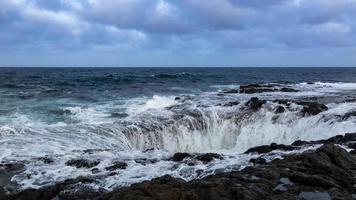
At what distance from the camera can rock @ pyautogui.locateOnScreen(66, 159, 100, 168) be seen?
10750mm

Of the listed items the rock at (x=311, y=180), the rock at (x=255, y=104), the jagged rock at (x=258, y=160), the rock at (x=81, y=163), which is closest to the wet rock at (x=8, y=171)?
the rock at (x=81, y=163)

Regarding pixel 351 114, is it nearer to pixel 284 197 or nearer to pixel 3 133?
pixel 284 197

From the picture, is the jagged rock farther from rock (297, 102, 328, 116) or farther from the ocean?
rock (297, 102, 328, 116)

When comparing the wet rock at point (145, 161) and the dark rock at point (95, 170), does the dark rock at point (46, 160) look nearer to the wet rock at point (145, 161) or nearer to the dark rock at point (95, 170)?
the dark rock at point (95, 170)

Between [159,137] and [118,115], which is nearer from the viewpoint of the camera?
[159,137]

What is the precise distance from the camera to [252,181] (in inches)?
317

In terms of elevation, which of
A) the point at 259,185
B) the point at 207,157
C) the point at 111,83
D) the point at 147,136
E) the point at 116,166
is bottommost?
the point at 111,83

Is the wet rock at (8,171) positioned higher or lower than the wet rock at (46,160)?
lower

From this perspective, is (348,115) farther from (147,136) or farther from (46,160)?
(46,160)

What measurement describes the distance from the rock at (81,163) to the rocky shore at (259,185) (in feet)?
4.66

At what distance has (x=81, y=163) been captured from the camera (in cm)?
1084

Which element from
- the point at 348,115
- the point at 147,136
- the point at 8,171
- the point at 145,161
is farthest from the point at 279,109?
the point at 8,171

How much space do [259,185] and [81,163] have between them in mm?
4688

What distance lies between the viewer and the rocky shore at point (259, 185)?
277 inches
